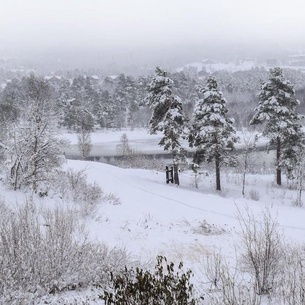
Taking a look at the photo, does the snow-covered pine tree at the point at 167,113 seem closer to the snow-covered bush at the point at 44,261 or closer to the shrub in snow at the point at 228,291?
the shrub in snow at the point at 228,291

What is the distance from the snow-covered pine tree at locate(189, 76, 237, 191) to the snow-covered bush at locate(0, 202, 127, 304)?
20.1 m

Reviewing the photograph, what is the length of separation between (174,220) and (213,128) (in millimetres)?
12872

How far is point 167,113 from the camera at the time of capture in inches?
1093

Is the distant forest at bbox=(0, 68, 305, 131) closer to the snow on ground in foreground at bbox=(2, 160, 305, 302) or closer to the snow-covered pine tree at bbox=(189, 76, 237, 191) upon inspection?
the snow-covered pine tree at bbox=(189, 76, 237, 191)

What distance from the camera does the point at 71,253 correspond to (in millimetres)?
7922

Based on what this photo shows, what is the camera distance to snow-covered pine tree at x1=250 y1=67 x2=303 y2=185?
28.0 m

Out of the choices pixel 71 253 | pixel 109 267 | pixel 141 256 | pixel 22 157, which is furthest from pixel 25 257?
pixel 22 157

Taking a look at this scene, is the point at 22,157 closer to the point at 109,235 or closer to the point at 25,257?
the point at 109,235

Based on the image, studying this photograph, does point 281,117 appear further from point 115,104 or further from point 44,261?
point 115,104

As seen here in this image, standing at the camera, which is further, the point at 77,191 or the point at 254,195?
the point at 254,195

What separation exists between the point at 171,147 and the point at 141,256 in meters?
18.5

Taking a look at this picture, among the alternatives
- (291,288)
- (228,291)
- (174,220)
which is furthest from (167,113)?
(291,288)

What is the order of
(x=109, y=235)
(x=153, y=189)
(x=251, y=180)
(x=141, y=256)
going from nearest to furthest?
(x=141, y=256), (x=109, y=235), (x=153, y=189), (x=251, y=180)

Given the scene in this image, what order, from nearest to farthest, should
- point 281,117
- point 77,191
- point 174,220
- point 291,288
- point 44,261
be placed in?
point 291,288 → point 44,261 → point 174,220 → point 77,191 → point 281,117
